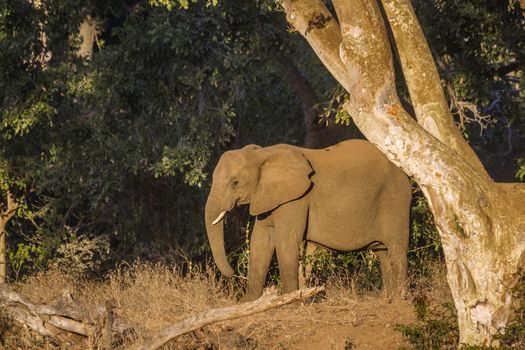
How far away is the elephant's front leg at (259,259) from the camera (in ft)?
42.5

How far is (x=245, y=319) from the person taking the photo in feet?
34.4

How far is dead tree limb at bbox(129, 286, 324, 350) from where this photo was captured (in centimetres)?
842

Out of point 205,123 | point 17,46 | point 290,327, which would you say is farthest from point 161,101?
point 290,327

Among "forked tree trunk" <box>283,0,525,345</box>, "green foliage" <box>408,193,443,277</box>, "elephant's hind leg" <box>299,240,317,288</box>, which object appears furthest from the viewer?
"green foliage" <box>408,193,443,277</box>

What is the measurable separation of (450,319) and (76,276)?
683 cm

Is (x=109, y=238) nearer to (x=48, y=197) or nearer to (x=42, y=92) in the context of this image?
(x=48, y=197)

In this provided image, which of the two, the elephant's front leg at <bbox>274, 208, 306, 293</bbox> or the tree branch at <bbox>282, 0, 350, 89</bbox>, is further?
the elephant's front leg at <bbox>274, 208, 306, 293</bbox>

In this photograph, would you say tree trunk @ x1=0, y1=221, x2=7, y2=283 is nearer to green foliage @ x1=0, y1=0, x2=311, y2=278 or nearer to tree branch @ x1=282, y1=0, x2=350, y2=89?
green foliage @ x1=0, y1=0, x2=311, y2=278

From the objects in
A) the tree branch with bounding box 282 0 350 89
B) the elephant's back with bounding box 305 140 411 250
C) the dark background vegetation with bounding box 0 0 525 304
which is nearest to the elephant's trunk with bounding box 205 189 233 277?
the dark background vegetation with bounding box 0 0 525 304

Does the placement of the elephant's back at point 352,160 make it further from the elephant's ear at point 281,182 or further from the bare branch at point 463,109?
the bare branch at point 463,109

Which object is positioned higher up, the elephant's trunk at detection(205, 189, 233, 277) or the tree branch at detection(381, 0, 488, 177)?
the tree branch at detection(381, 0, 488, 177)

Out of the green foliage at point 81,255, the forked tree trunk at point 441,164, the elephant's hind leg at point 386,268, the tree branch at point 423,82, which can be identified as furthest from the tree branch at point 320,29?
the green foliage at point 81,255

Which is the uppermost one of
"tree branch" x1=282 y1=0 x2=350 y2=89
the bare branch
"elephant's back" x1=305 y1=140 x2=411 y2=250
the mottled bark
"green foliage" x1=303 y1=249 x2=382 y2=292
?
the mottled bark

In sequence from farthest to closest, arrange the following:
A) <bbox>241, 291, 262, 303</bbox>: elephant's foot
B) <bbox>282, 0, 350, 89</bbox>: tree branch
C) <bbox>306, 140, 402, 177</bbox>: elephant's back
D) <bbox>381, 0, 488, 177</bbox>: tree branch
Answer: <bbox>306, 140, 402, 177</bbox>: elephant's back, <bbox>241, 291, 262, 303</bbox>: elephant's foot, <bbox>282, 0, 350, 89</bbox>: tree branch, <bbox>381, 0, 488, 177</bbox>: tree branch
